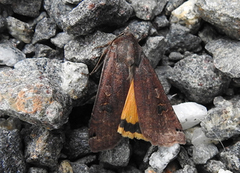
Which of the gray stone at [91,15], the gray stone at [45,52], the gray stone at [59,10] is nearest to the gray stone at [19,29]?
the gray stone at [45,52]

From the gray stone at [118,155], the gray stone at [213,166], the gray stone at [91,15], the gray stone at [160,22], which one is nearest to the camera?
the gray stone at [213,166]

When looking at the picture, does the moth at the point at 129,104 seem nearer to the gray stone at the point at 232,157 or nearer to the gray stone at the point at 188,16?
the gray stone at the point at 232,157

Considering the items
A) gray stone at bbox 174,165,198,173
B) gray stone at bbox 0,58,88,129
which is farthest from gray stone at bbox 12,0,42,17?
gray stone at bbox 174,165,198,173

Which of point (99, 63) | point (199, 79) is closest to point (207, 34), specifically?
point (199, 79)

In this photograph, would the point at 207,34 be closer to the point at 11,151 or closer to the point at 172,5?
the point at 172,5

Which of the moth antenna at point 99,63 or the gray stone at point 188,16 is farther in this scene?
the gray stone at point 188,16

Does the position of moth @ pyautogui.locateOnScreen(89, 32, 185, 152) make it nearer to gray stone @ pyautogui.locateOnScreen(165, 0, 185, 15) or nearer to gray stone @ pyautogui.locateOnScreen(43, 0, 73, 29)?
gray stone @ pyautogui.locateOnScreen(43, 0, 73, 29)
